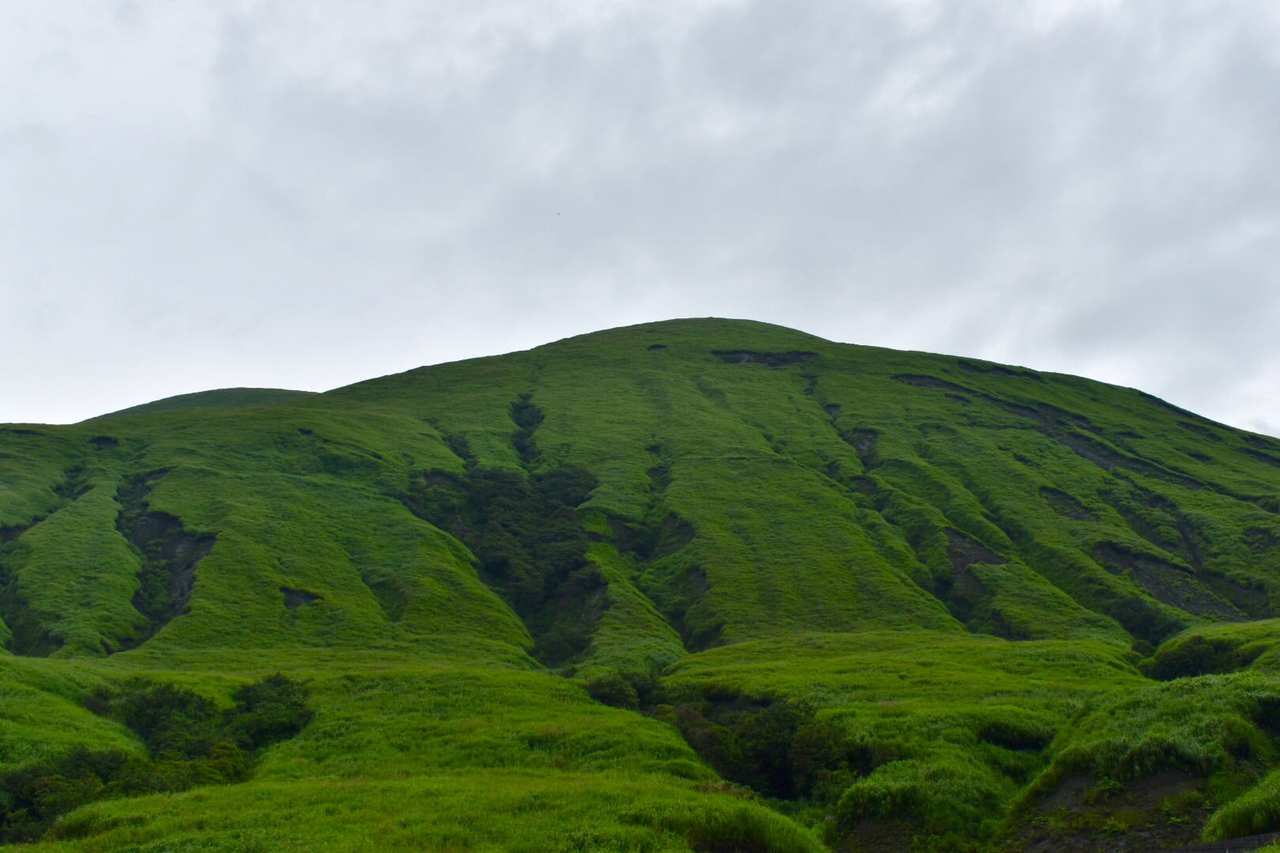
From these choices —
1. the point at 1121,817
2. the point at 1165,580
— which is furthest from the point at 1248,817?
the point at 1165,580

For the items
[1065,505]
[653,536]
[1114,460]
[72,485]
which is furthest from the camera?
[1114,460]

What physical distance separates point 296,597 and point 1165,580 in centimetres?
9003

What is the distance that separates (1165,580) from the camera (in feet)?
348

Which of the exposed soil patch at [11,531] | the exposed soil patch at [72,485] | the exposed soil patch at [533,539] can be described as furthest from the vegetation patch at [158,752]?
the exposed soil patch at [72,485]

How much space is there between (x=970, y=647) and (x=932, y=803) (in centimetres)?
4039

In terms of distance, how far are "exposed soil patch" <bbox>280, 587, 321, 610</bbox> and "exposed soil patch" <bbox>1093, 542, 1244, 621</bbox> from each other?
83845 mm

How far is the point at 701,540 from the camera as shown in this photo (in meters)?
110

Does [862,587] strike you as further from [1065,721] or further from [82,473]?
[82,473]

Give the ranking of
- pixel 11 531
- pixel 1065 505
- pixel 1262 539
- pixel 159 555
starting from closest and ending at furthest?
pixel 159 555, pixel 11 531, pixel 1262 539, pixel 1065 505

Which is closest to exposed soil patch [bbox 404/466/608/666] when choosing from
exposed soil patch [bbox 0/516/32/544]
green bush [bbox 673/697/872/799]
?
green bush [bbox 673/697/872/799]

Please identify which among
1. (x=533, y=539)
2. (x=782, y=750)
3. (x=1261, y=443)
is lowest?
(x=782, y=750)

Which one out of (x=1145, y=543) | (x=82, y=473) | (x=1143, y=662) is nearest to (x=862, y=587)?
(x=1143, y=662)

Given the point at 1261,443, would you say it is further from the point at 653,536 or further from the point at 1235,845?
the point at 1235,845

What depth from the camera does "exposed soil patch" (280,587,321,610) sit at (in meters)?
88.3
